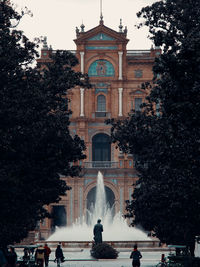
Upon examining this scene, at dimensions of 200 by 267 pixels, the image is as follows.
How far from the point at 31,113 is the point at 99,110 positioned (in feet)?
133

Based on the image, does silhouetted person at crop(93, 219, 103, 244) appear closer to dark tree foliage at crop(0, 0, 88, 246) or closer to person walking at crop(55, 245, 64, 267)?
Result: person walking at crop(55, 245, 64, 267)

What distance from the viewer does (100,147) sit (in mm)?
67188

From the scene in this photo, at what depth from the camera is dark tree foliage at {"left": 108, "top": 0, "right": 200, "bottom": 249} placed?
64.6ft

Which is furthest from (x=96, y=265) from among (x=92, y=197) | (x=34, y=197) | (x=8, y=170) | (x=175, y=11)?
(x=92, y=197)

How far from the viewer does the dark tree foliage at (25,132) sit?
26.3m

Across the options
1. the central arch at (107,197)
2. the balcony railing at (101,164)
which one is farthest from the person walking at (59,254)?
the balcony railing at (101,164)

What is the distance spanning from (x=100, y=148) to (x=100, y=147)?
10cm

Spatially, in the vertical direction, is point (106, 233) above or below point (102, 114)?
below

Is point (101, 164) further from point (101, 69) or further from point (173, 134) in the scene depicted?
point (173, 134)

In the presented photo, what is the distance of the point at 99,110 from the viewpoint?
220ft

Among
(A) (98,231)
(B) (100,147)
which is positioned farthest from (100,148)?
(A) (98,231)

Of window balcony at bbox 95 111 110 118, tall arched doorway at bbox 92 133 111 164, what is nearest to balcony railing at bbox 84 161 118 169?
tall arched doorway at bbox 92 133 111 164

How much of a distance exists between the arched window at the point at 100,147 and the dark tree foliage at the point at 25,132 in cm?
3805

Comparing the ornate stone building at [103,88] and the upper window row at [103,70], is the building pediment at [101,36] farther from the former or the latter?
the upper window row at [103,70]
